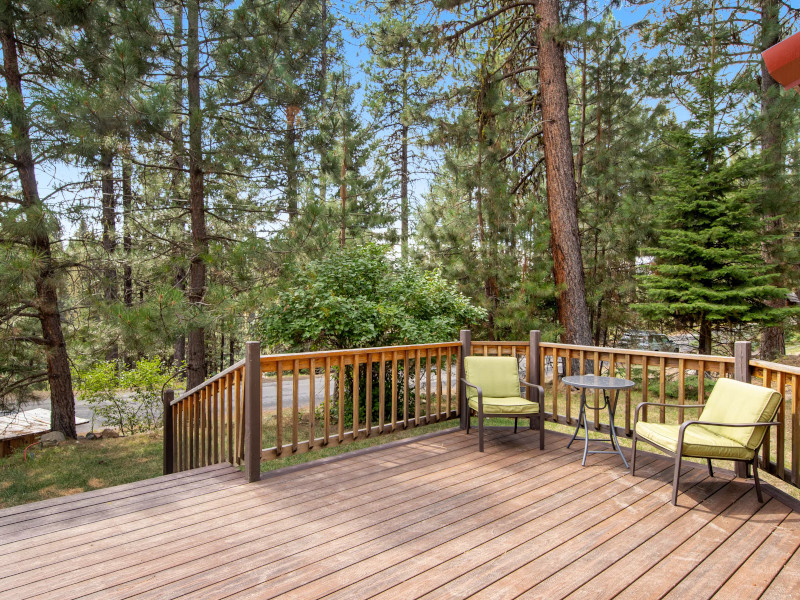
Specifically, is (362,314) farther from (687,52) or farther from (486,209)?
(687,52)

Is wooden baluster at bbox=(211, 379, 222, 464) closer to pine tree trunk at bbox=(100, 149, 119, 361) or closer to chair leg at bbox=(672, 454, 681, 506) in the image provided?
pine tree trunk at bbox=(100, 149, 119, 361)

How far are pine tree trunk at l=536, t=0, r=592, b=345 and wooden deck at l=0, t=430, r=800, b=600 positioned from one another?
3.98m

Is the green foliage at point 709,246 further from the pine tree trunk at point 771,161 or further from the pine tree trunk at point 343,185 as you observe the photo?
the pine tree trunk at point 343,185

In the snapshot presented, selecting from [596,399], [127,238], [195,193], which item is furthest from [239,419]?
[127,238]

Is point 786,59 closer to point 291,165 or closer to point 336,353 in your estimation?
point 336,353

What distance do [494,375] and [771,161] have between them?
624cm

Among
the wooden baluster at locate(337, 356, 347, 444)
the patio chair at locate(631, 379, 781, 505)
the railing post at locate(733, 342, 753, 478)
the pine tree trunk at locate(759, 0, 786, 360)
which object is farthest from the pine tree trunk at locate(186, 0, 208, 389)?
the pine tree trunk at locate(759, 0, 786, 360)

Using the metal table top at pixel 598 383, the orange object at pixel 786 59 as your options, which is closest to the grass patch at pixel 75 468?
the metal table top at pixel 598 383

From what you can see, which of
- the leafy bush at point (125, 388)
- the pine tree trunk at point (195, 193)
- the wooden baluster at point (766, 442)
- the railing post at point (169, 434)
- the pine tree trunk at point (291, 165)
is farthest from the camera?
the leafy bush at point (125, 388)

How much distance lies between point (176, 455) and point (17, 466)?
2461 millimetres

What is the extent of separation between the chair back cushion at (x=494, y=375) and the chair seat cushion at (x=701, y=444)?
1.33 m

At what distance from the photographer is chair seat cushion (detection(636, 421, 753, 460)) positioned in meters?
3.00

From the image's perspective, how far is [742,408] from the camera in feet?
10.2

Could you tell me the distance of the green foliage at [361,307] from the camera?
6.17 m
